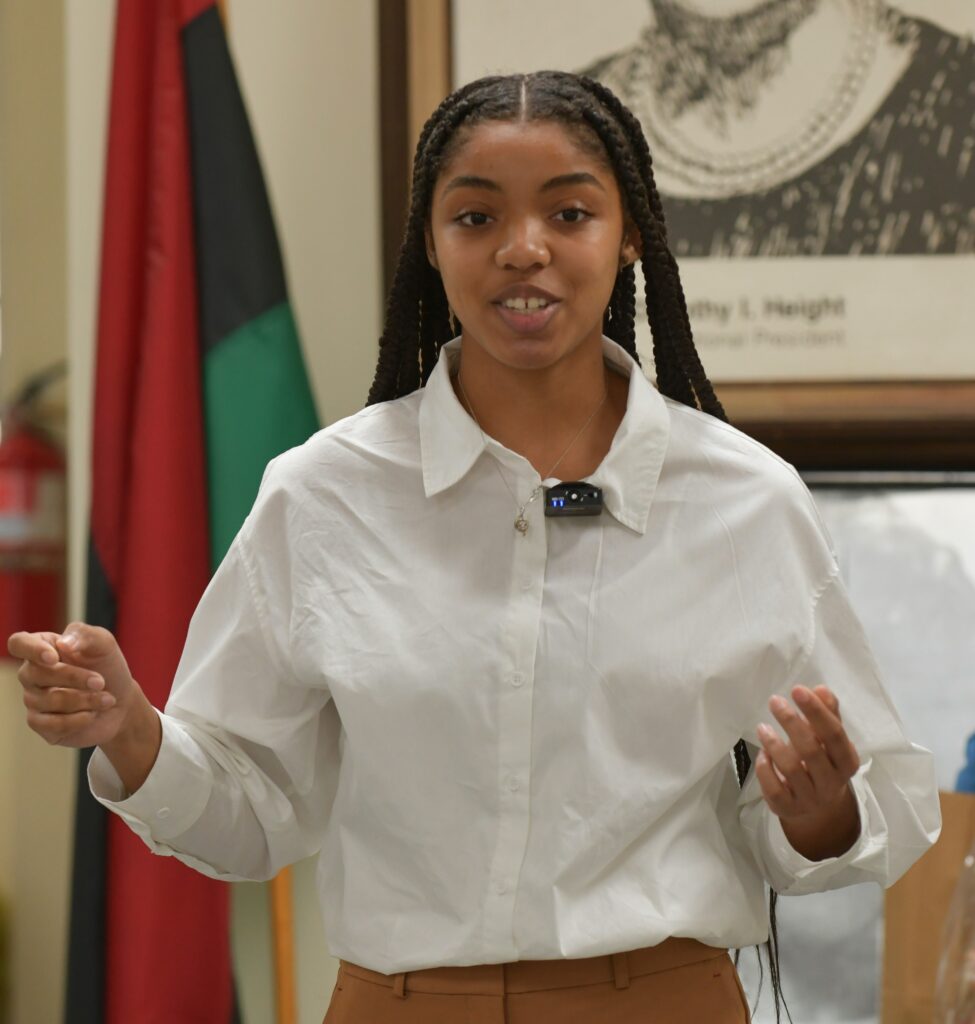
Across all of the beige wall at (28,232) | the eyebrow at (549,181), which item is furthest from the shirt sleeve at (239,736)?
the beige wall at (28,232)

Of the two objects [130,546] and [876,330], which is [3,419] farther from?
[876,330]

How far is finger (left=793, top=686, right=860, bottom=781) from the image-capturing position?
97cm

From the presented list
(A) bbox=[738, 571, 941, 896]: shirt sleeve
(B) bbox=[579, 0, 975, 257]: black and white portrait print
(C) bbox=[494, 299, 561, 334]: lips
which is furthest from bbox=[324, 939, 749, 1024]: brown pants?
(B) bbox=[579, 0, 975, 257]: black and white portrait print

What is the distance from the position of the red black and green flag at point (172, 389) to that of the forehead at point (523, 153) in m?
0.76

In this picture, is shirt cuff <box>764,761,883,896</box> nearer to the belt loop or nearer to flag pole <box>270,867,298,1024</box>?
the belt loop

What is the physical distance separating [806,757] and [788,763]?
1 centimetres

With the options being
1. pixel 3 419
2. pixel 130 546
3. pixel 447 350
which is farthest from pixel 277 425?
pixel 447 350

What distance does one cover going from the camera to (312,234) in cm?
193

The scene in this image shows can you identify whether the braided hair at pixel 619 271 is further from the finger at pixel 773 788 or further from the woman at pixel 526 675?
the finger at pixel 773 788

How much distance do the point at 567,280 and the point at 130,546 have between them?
34.9 inches

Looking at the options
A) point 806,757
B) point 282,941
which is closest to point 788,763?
point 806,757

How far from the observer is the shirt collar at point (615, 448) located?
1.12 meters

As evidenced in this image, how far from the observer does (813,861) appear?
3.59 ft

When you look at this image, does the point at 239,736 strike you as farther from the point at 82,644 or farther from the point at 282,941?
the point at 282,941
